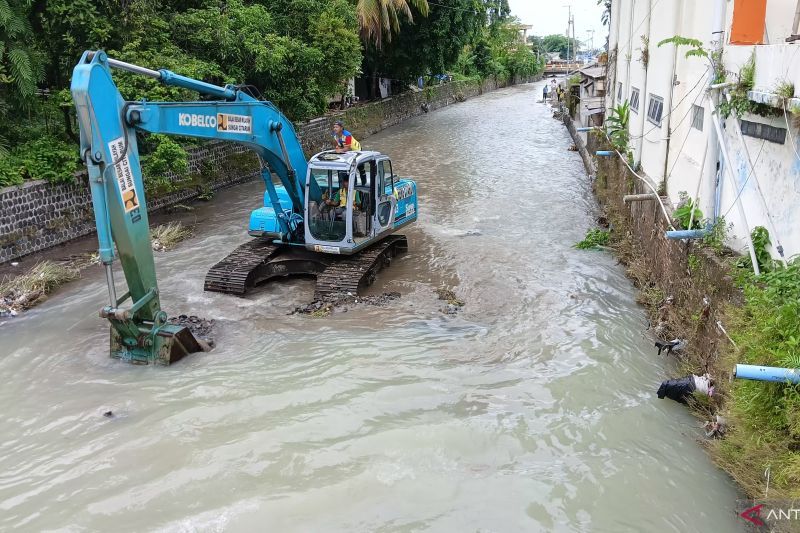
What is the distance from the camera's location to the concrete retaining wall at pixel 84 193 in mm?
11906

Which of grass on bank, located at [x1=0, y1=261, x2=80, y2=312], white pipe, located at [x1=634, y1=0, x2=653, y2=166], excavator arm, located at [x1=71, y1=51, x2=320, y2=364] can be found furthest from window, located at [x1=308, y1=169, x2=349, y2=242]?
white pipe, located at [x1=634, y1=0, x2=653, y2=166]

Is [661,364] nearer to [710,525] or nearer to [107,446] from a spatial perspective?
[710,525]

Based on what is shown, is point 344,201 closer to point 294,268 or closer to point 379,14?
point 294,268

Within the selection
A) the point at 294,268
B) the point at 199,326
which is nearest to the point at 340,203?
the point at 294,268

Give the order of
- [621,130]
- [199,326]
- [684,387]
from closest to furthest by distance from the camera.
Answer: [684,387], [199,326], [621,130]

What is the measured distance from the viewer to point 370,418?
261 inches

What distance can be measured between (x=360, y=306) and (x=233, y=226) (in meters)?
5.82

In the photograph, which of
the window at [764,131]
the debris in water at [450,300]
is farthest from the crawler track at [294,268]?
the window at [764,131]

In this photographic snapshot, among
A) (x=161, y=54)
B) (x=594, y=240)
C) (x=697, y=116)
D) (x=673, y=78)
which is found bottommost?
(x=594, y=240)

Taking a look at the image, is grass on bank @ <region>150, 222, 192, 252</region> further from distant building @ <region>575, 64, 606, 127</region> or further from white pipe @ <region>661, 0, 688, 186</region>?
distant building @ <region>575, 64, 606, 127</region>

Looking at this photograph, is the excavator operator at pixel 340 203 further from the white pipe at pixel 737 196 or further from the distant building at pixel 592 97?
the distant building at pixel 592 97

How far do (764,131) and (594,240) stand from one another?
255 inches

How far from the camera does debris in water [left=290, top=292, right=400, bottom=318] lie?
928cm

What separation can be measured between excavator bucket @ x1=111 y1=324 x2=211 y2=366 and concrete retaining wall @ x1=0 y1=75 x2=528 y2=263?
559cm
